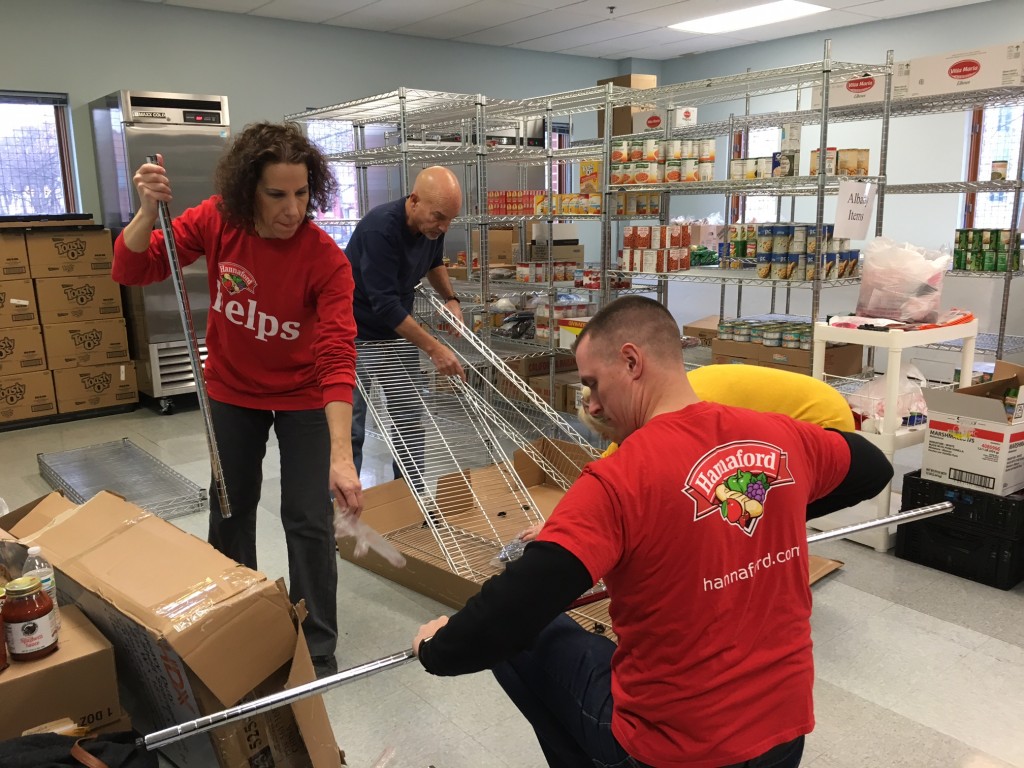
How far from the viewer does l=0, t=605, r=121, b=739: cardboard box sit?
1663mm

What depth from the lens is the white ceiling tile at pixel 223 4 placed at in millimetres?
6180

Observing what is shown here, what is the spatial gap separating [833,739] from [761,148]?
8338 millimetres

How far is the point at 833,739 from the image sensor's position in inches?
81.0

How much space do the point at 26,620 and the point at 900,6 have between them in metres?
7.96

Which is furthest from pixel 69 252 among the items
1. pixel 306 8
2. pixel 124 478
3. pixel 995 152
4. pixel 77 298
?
pixel 995 152

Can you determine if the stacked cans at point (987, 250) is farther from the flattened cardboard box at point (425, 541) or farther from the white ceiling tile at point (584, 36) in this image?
the white ceiling tile at point (584, 36)

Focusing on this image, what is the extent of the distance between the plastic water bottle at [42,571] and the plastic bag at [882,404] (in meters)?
2.82

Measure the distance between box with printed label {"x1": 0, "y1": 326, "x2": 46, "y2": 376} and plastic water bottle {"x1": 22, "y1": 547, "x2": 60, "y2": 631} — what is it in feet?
13.0

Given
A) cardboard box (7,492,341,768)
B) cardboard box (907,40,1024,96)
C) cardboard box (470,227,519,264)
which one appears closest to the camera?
cardboard box (7,492,341,768)

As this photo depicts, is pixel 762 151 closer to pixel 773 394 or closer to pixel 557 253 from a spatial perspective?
pixel 557 253

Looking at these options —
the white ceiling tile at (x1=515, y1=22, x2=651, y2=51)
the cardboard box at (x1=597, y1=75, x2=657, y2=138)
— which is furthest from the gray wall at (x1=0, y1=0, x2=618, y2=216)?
the cardboard box at (x1=597, y1=75, x2=657, y2=138)

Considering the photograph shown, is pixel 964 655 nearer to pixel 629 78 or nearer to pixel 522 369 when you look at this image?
pixel 522 369

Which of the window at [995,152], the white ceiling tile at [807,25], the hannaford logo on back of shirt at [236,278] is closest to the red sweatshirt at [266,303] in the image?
the hannaford logo on back of shirt at [236,278]

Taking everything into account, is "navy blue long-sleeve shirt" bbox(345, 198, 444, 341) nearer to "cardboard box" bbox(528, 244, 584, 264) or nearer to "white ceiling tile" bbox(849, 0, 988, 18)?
"cardboard box" bbox(528, 244, 584, 264)
